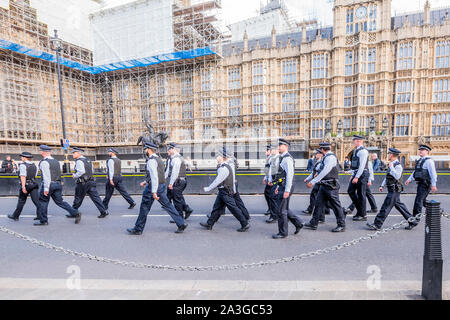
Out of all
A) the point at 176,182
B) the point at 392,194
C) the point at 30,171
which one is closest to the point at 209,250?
the point at 176,182

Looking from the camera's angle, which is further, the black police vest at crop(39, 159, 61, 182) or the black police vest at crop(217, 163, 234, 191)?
the black police vest at crop(39, 159, 61, 182)

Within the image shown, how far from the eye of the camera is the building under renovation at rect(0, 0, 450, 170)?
981 inches

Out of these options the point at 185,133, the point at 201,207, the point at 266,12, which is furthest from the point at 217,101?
the point at 201,207

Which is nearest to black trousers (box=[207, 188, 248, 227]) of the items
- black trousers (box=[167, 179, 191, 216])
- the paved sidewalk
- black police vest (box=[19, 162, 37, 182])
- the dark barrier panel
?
black trousers (box=[167, 179, 191, 216])

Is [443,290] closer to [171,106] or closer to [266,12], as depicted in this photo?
[171,106]

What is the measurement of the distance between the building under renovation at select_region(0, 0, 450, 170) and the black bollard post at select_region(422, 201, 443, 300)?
2339 cm

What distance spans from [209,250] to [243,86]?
2788cm

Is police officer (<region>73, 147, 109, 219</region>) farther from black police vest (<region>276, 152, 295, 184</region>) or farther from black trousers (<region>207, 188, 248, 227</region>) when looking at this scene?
black police vest (<region>276, 152, 295, 184</region>)

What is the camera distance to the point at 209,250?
13.4 ft

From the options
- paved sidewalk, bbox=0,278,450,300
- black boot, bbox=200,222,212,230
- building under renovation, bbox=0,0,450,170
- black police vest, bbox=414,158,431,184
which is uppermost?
building under renovation, bbox=0,0,450,170

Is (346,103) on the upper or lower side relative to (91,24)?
lower

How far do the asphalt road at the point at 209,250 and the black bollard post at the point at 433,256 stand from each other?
0.63m
